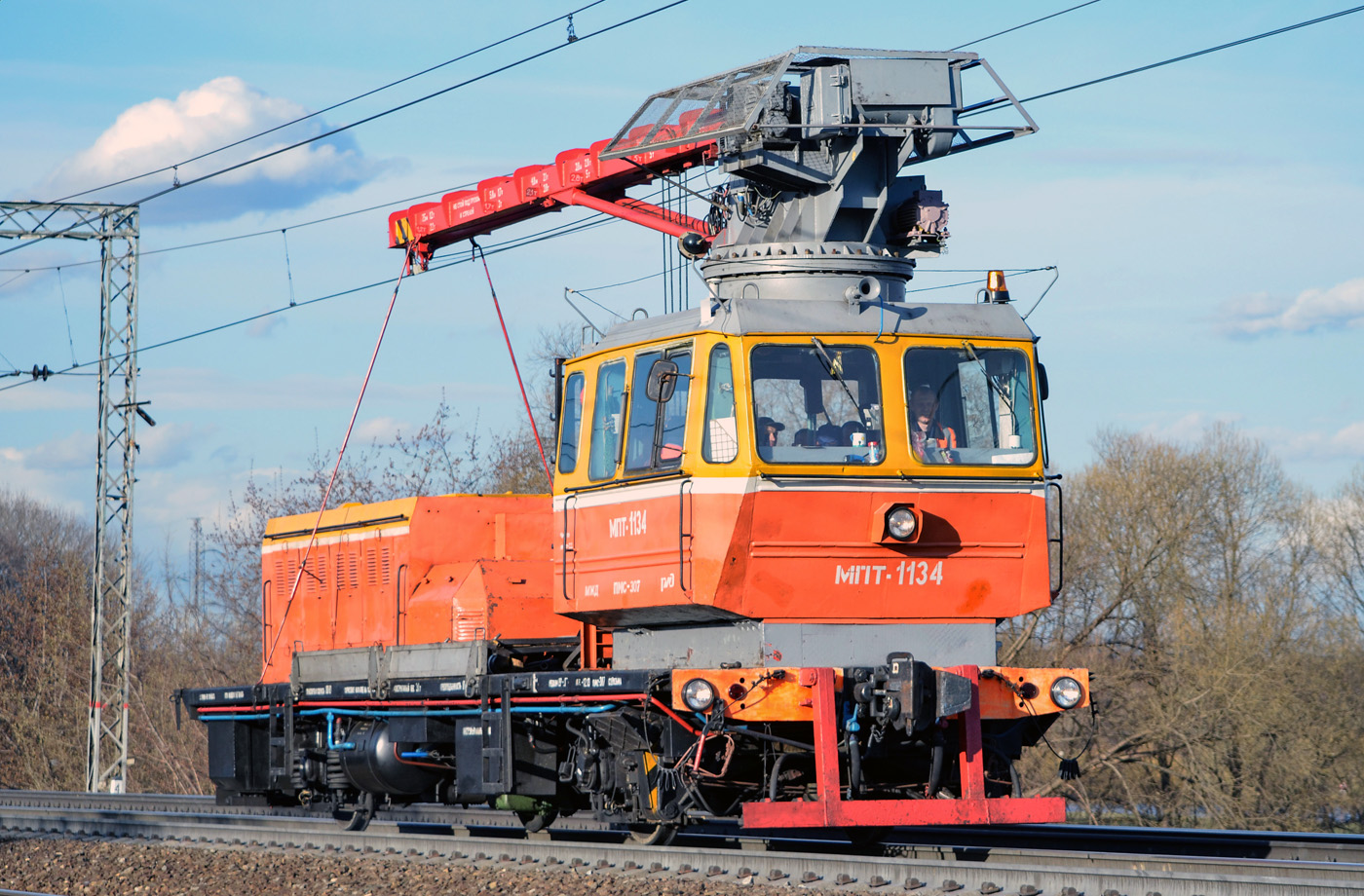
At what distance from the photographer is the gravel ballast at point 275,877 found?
32.7 ft

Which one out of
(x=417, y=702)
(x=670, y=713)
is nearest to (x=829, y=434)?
(x=670, y=713)

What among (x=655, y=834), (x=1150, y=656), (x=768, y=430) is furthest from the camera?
(x=1150, y=656)

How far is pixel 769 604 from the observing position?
10.1m

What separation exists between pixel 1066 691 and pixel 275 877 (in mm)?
6029

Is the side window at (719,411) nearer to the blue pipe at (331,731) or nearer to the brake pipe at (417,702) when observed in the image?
the brake pipe at (417,702)

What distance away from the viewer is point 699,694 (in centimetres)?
962

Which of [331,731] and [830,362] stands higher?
[830,362]

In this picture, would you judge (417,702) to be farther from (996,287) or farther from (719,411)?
(996,287)

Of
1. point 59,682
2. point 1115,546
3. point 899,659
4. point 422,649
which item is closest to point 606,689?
point 899,659

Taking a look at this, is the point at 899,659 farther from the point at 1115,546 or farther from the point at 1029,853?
the point at 1115,546

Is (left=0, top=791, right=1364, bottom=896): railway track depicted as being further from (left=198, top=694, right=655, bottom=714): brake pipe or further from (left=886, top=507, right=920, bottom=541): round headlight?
(left=886, top=507, right=920, bottom=541): round headlight

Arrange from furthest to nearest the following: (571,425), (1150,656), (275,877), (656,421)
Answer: (1150,656) → (571,425) → (275,877) → (656,421)

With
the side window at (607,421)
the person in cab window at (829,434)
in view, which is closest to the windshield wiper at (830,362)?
the person in cab window at (829,434)

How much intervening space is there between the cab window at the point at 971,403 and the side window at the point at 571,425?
2.62 metres
